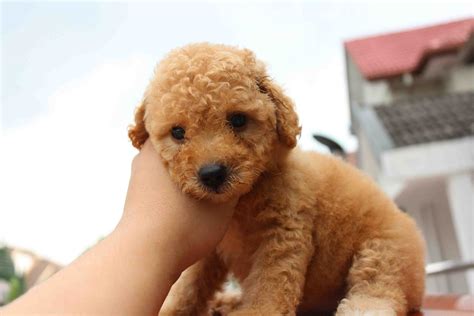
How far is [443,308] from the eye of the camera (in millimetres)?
1468

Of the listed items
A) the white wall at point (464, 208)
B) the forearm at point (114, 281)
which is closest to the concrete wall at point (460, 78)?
the white wall at point (464, 208)

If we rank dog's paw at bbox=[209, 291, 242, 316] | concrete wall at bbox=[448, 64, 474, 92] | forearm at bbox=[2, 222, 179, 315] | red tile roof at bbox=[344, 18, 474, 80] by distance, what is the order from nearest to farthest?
forearm at bbox=[2, 222, 179, 315], dog's paw at bbox=[209, 291, 242, 316], concrete wall at bbox=[448, 64, 474, 92], red tile roof at bbox=[344, 18, 474, 80]

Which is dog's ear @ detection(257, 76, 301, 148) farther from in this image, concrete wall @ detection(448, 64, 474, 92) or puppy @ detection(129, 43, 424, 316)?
concrete wall @ detection(448, 64, 474, 92)

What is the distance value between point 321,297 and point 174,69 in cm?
70

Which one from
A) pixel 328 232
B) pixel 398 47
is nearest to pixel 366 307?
pixel 328 232

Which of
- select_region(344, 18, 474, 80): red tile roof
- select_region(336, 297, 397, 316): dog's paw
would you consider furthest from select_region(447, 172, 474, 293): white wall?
select_region(344, 18, 474, 80): red tile roof

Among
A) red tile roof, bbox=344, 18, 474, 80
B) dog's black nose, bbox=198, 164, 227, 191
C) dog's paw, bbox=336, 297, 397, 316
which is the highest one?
red tile roof, bbox=344, 18, 474, 80

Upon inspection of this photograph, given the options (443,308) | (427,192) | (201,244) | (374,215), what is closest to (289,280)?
(201,244)

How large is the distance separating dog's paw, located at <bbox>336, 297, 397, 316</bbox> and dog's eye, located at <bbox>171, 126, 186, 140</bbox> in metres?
0.55

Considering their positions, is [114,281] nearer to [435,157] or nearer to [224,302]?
[224,302]

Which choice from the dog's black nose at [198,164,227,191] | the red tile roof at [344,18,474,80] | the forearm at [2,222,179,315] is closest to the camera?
the forearm at [2,222,179,315]

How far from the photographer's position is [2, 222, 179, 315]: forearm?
896 millimetres

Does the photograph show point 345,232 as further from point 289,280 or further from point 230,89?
point 230,89

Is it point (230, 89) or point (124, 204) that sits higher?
point (230, 89)
